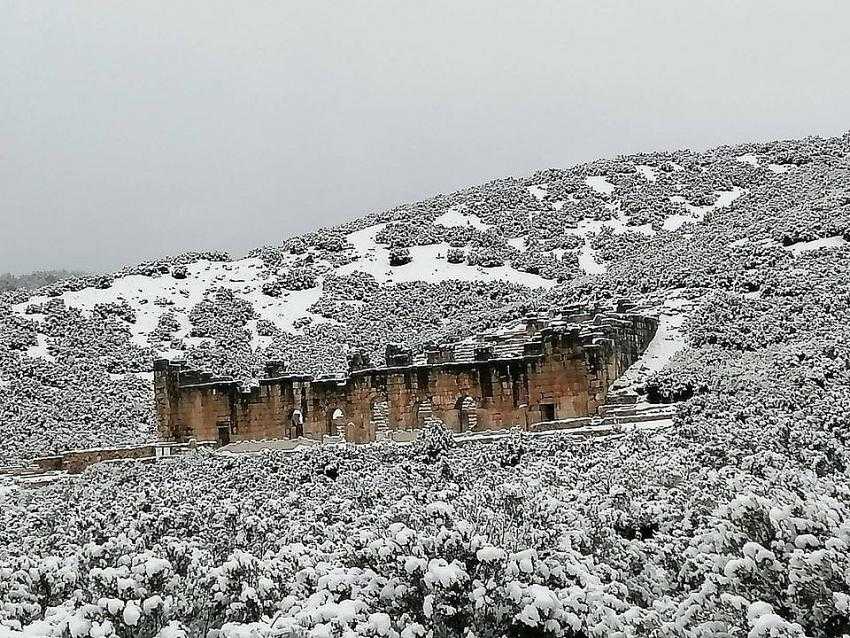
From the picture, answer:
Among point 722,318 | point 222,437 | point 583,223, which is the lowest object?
point 222,437

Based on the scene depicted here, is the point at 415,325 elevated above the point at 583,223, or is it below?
below

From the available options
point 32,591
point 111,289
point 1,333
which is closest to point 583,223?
point 111,289

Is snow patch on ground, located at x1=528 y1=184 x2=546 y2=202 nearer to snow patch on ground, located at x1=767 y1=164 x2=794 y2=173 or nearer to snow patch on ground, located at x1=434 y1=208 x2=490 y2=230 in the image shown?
snow patch on ground, located at x1=434 y1=208 x2=490 y2=230

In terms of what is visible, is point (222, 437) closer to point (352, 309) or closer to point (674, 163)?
point (352, 309)

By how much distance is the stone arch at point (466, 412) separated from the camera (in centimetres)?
2434

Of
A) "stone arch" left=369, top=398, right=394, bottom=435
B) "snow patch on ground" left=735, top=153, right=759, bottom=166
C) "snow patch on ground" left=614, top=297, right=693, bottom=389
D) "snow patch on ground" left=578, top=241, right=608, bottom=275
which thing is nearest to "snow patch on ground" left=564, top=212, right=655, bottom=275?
"snow patch on ground" left=578, top=241, right=608, bottom=275

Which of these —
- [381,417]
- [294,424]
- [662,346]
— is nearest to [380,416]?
[381,417]

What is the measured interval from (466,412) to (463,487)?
10486 mm

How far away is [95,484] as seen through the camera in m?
19.9

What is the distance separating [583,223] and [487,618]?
187 feet

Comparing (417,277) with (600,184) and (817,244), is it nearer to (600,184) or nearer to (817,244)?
(600,184)

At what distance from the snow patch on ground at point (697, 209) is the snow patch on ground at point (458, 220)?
10701 millimetres

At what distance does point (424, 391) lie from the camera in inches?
978

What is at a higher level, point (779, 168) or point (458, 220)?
point (779, 168)
